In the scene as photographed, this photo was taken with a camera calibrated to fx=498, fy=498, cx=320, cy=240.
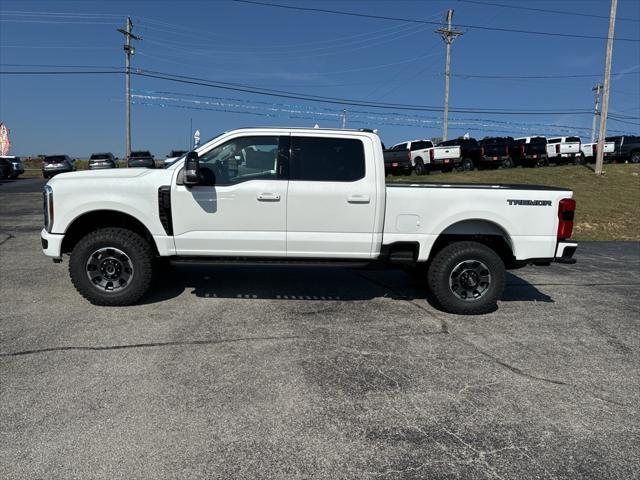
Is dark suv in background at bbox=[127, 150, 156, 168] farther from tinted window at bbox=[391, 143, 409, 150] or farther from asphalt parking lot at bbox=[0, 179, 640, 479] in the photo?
asphalt parking lot at bbox=[0, 179, 640, 479]

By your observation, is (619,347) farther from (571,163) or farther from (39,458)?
(571,163)

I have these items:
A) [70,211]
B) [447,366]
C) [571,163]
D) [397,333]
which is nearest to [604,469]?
[447,366]

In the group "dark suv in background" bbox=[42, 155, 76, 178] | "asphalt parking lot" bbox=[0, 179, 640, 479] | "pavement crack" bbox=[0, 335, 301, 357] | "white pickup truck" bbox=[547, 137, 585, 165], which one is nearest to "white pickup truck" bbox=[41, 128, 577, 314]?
"asphalt parking lot" bbox=[0, 179, 640, 479]

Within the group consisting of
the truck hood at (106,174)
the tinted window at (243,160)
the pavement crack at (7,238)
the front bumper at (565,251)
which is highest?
the tinted window at (243,160)

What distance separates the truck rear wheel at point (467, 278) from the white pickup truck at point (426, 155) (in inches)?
837

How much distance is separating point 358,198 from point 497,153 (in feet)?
82.6

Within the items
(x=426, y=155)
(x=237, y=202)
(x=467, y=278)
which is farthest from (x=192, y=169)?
(x=426, y=155)

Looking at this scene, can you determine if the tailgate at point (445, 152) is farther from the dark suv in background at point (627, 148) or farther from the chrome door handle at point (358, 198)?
the chrome door handle at point (358, 198)

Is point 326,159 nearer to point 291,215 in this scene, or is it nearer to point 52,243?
point 291,215

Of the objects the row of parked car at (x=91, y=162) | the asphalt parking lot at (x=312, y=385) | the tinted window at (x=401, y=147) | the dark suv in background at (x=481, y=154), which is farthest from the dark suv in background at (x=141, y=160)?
the asphalt parking lot at (x=312, y=385)

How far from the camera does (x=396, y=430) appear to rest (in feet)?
10.7

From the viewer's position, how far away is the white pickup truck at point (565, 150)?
31.1 m

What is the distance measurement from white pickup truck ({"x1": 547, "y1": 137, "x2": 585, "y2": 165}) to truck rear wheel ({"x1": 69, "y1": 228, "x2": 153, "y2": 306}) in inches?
1195

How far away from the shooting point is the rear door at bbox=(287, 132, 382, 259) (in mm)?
5539
